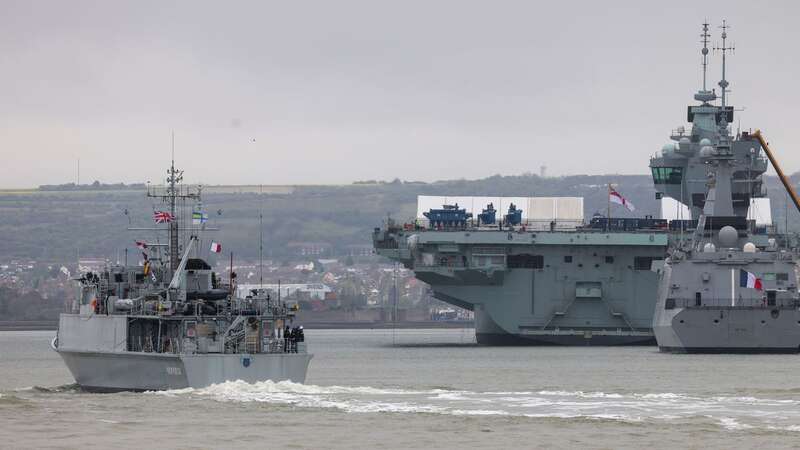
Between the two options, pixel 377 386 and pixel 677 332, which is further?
pixel 677 332

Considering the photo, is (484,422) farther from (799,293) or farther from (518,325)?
(518,325)

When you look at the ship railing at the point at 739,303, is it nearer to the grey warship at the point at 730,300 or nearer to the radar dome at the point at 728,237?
the grey warship at the point at 730,300

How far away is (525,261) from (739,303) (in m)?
15.6

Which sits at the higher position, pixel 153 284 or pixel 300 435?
pixel 153 284

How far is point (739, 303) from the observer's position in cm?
7269

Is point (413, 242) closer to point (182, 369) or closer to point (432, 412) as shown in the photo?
point (182, 369)

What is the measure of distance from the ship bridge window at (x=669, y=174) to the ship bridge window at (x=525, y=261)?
35.2 feet

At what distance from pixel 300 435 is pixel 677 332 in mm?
38486

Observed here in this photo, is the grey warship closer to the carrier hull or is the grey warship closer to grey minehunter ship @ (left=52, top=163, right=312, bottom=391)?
the carrier hull

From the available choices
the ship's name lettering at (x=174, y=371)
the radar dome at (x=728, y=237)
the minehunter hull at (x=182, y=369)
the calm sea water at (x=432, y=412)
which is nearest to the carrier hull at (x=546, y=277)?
the radar dome at (x=728, y=237)

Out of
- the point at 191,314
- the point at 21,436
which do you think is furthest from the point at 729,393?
the point at 21,436

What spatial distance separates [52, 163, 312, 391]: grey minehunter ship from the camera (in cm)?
4509

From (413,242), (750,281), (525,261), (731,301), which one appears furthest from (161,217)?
(525,261)

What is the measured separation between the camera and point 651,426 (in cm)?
3853
